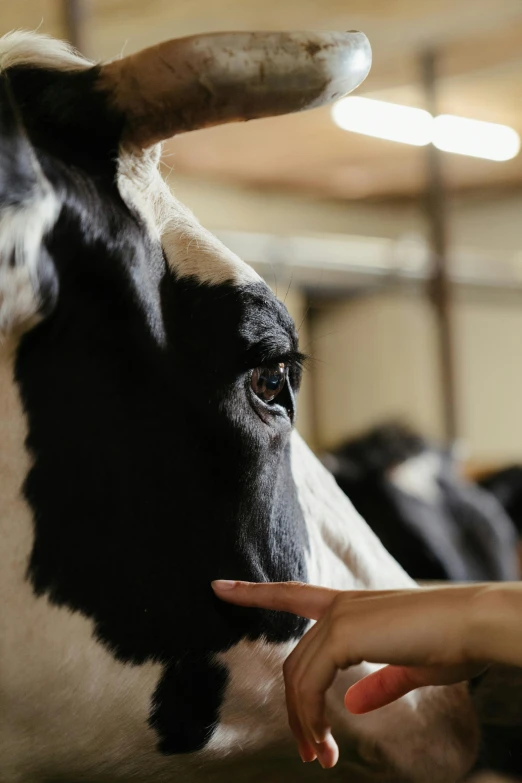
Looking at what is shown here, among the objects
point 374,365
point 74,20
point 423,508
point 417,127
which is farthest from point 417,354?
point 74,20

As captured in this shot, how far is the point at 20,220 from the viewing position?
516 millimetres

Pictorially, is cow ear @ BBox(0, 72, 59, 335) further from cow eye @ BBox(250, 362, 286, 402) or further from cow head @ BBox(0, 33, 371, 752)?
cow eye @ BBox(250, 362, 286, 402)

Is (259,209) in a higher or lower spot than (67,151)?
higher

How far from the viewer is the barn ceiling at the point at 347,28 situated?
2188mm

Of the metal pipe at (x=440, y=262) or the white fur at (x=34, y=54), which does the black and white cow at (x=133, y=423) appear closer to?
the white fur at (x=34, y=54)

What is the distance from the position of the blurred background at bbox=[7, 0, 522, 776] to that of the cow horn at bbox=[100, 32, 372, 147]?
0.21 metres

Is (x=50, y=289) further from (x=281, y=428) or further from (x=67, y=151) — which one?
(x=281, y=428)

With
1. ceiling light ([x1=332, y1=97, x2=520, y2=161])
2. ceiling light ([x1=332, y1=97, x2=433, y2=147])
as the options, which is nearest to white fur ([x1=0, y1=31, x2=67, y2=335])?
ceiling light ([x1=332, y1=97, x2=520, y2=161])

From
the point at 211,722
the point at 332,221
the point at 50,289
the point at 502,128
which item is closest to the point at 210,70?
the point at 50,289

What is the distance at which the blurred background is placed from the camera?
78.6 inches

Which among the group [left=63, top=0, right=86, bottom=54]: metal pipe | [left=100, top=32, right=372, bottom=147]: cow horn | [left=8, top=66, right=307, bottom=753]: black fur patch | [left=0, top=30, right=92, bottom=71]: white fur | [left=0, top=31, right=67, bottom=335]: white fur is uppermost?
[left=63, top=0, right=86, bottom=54]: metal pipe

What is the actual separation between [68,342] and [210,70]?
186 mm

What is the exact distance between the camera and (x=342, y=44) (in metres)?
0.58

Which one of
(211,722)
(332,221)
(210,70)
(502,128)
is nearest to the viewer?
(210,70)
